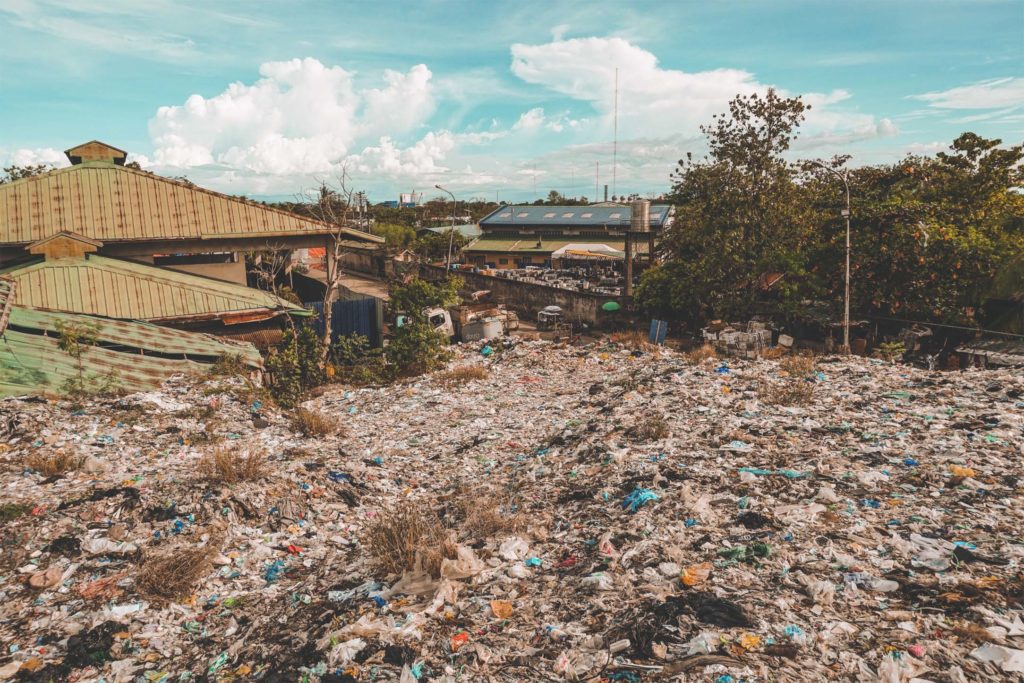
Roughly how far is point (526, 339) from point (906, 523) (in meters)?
14.1

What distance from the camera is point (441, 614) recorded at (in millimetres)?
4617

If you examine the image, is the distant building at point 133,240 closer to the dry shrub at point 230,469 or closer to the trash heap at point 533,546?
the trash heap at point 533,546

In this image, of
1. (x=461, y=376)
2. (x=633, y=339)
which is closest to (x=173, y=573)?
(x=461, y=376)

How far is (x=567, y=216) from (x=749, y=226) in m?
31.2

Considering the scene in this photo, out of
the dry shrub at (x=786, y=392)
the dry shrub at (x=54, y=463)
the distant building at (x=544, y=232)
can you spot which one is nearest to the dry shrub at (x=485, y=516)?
the dry shrub at (x=54, y=463)

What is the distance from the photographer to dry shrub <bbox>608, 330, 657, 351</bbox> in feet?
56.4

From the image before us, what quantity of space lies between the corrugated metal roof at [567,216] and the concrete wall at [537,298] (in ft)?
60.6

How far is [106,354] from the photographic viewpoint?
36.7 feet

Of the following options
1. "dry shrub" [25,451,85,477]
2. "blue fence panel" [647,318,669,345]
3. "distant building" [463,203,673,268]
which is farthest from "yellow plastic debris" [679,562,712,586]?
"distant building" [463,203,673,268]

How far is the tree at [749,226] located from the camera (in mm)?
18016

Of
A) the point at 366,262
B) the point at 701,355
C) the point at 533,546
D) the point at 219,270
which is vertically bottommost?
the point at 533,546

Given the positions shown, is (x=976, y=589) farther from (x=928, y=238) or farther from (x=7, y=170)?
(x=7, y=170)

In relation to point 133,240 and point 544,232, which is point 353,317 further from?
point 544,232

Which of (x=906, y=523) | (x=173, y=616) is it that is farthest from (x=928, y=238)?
(x=173, y=616)
